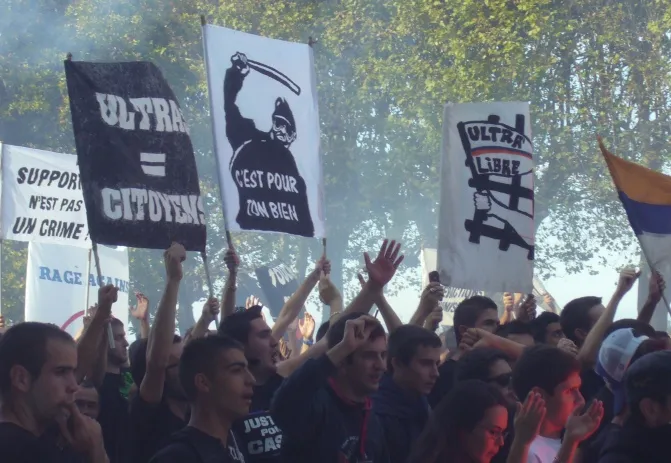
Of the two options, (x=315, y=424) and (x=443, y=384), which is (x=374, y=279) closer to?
(x=443, y=384)

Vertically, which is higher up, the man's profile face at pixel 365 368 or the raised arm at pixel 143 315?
the raised arm at pixel 143 315

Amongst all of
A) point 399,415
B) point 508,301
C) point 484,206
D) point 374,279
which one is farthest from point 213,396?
point 508,301

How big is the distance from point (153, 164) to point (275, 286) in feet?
37.0

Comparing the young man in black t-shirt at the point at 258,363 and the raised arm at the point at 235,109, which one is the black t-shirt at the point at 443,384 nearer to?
the young man in black t-shirt at the point at 258,363

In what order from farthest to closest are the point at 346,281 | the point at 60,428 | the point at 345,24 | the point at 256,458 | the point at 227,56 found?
1. the point at 346,281
2. the point at 345,24
3. the point at 227,56
4. the point at 256,458
5. the point at 60,428

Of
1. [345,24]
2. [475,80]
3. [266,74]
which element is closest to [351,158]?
[345,24]

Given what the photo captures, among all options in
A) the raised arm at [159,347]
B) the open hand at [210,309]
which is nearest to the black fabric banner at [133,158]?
the open hand at [210,309]

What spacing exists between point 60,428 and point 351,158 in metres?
25.9

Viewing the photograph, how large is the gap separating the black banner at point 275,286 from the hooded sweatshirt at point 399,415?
481 inches

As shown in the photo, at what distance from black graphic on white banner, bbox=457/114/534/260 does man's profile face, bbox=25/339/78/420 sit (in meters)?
4.74

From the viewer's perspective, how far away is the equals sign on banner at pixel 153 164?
7.01m

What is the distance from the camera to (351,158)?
2969 cm

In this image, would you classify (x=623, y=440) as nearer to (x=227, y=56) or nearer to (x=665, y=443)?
(x=665, y=443)

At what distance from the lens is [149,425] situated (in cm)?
524
